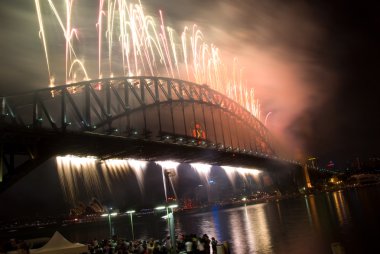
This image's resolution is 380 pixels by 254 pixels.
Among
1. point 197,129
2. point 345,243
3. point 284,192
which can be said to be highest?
point 197,129

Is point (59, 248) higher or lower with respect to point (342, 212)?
higher

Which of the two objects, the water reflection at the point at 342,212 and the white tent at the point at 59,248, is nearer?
the white tent at the point at 59,248

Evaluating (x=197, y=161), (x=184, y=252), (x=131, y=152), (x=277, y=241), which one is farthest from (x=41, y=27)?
(x=197, y=161)

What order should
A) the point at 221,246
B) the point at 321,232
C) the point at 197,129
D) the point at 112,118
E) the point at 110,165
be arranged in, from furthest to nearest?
1. the point at 197,129
2. the point at 110,165
3. the point at 112,118
4. the point at 321,232
5. the point at 221,246

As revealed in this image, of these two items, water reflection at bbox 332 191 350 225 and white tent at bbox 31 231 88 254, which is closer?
white tent at bbox 31 231 88 254

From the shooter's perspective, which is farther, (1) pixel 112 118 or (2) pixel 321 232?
(1) pixel 112 118

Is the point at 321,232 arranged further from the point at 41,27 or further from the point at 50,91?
the point at 50,91

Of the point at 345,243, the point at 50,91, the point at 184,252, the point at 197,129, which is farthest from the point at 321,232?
the point at 197,129

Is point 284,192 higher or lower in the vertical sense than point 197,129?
lower

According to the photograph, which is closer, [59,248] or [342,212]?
[59,248]

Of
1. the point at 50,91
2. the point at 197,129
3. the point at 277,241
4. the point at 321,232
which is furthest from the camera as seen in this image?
the point at 197,129
